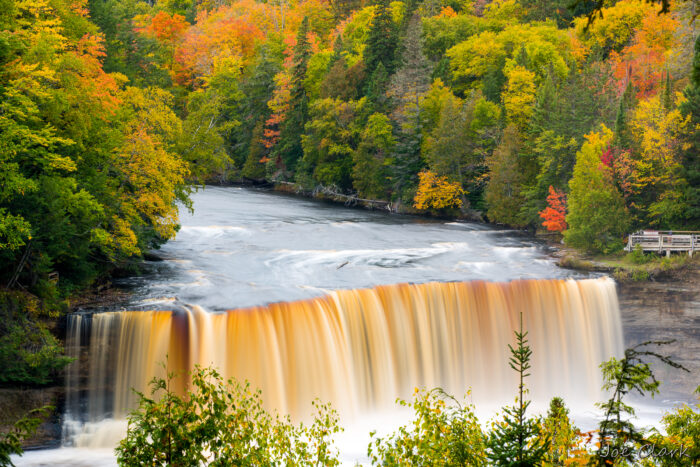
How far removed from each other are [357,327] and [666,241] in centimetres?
2105

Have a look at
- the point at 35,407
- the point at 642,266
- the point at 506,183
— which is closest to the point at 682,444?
the point at 35,407

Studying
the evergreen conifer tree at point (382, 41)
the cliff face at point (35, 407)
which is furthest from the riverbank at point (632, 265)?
the evergreen conifer tree at point (382, 41)

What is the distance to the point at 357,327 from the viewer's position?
101 feet

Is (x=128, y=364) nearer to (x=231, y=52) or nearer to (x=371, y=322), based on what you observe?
(x=371, y=322)

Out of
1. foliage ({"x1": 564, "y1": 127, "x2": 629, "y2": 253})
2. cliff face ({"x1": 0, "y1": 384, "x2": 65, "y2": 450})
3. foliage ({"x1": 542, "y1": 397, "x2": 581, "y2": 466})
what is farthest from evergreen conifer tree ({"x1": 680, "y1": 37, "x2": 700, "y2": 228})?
cliff face ({"x1": 0, "y1": 384, "x2": 65, "y2": 450})

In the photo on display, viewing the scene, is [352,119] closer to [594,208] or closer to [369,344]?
[594,208]

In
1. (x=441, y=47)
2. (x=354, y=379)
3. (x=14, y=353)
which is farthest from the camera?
(x=441, y=47)

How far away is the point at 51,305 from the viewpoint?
2603 centimetres

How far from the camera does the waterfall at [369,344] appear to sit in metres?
26.2

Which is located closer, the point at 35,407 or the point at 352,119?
the point at 35,407

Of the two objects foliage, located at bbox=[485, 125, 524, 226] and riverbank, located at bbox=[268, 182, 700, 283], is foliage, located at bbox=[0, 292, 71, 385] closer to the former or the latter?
riverbank, located at bbox=[268, 182, 700, 283]

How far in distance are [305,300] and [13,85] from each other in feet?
42.7

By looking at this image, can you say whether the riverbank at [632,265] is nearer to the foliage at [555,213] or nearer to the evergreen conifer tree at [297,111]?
the foliage at [555,213]

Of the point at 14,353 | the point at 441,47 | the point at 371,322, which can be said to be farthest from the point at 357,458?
the point at 441,47
